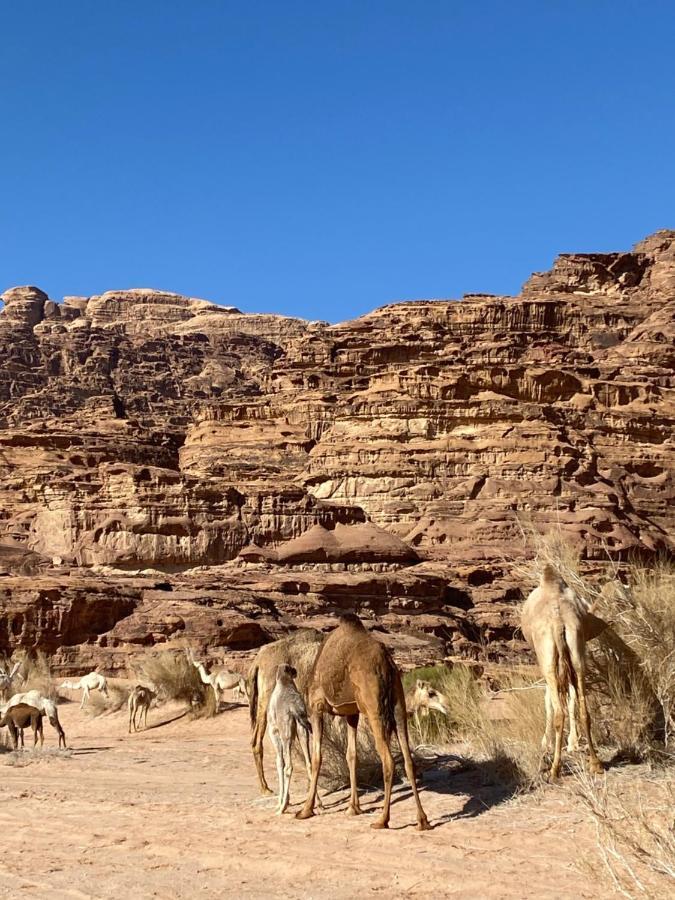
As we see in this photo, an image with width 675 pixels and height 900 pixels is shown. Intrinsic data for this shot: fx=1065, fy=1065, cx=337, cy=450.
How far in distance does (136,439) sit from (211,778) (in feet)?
200

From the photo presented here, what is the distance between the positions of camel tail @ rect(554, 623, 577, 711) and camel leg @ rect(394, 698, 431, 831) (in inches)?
55.3

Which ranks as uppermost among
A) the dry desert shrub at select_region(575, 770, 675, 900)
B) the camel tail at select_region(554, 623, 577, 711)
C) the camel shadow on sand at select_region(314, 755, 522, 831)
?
the camel tail at select_region(554, 623, 577, 711)

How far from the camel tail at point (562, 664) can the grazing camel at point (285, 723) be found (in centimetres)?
253

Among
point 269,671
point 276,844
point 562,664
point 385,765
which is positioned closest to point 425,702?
point 269,671

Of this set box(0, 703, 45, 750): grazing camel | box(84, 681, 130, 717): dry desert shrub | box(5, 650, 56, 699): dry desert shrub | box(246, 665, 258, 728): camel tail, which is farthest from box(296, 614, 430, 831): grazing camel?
box(84, 681, 130, 717): dry desert shrub

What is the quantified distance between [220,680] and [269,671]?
13.5 meters

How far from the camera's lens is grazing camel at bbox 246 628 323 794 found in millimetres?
11367

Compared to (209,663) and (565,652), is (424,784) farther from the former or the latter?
(209,663)

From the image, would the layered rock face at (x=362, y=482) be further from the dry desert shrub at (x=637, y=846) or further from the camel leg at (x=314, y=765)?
the dry desert shrub at (x=637, y=846)

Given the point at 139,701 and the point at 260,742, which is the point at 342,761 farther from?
the point at 139,701

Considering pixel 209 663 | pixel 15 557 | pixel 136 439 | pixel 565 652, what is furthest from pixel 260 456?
pixel 565 652

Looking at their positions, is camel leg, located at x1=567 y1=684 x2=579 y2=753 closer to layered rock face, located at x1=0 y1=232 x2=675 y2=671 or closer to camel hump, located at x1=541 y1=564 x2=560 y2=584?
camel hump, located at x1=541 y1=564 x2=560 y2=584

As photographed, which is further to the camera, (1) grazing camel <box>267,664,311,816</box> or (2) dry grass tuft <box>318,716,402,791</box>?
(2) dry grass tuft <box>318,716,402,791</box>

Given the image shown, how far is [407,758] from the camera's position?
28.9 feet
